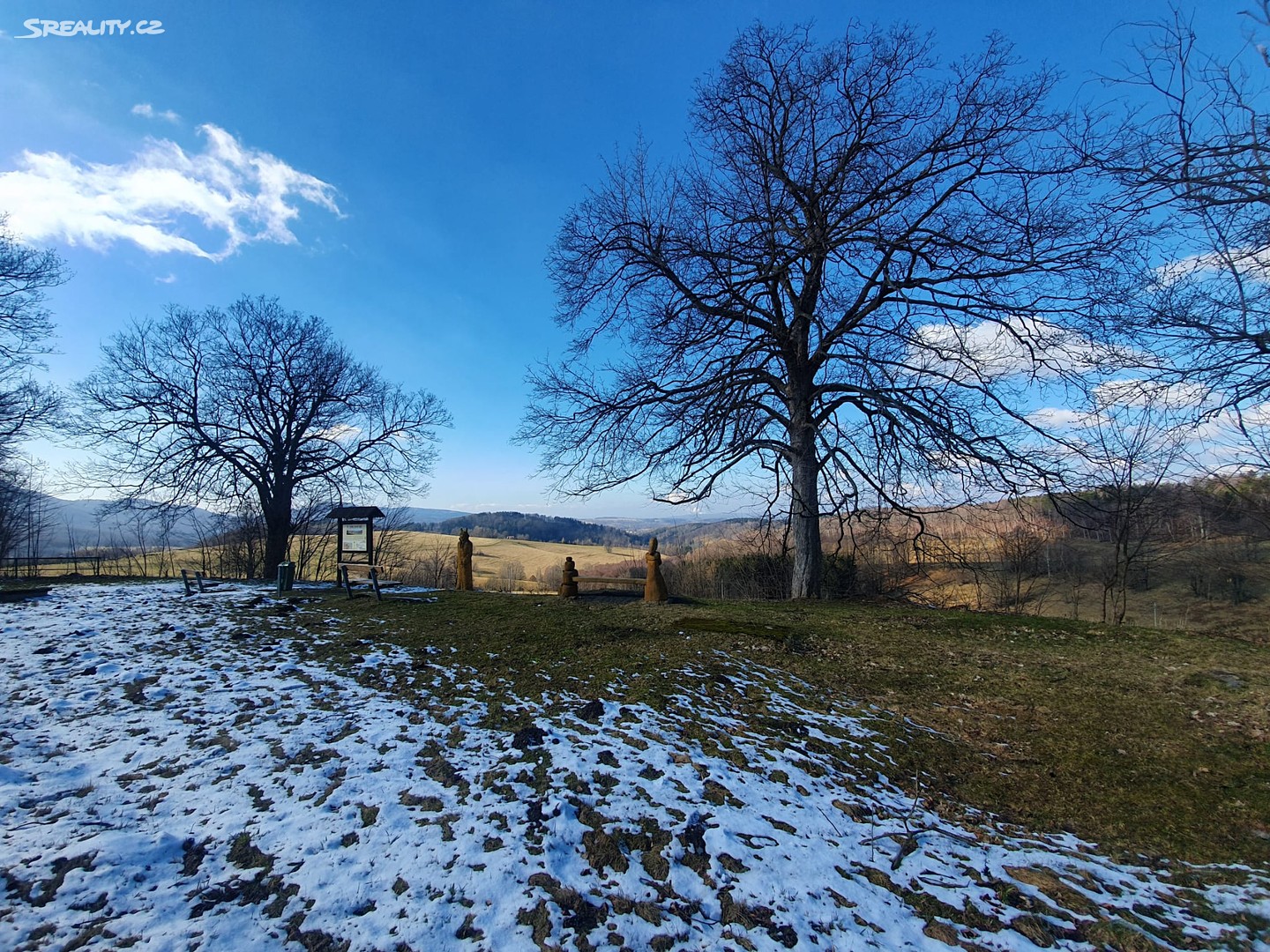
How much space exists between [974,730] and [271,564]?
66.1 ft

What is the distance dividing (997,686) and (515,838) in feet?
18.3

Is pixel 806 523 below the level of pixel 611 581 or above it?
above

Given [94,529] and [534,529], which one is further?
[534,529]

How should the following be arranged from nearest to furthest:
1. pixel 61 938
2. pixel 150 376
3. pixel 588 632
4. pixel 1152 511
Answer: pixel 61 938 < pixel 588 632 < pixel 1152 511 < pixel 150 376

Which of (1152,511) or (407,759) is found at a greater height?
(1152,511)

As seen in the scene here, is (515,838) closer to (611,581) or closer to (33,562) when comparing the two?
(611,581)

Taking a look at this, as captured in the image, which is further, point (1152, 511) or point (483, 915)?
point (1152, 511)

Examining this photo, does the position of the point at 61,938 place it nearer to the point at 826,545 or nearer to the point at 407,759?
the point at 407,759

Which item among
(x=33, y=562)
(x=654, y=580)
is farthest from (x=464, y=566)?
(x=33, y=562)

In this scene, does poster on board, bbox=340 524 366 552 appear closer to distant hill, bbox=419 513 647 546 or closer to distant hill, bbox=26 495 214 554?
distant hill, bbox=26 495 214 554

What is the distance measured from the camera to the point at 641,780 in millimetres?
3879

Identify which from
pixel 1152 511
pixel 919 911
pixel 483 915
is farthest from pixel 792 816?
pixel 1152 511

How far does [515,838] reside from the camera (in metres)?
3.19

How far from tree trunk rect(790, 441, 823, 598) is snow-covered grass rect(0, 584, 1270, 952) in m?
5.60
